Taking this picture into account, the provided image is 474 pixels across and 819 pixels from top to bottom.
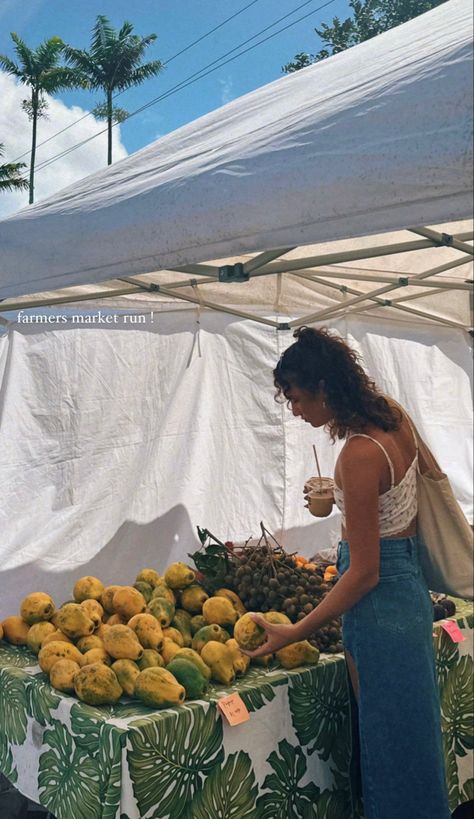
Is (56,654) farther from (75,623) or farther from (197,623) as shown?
(197,623)

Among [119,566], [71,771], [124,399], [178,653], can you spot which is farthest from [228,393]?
[71,771]

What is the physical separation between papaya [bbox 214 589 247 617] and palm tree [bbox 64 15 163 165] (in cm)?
2756

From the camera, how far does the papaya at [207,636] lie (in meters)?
2.40

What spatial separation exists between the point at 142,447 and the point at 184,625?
1.55 m

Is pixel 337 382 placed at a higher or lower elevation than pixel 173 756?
higher

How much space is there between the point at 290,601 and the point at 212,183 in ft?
4.55

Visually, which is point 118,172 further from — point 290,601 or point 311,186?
point 290,601

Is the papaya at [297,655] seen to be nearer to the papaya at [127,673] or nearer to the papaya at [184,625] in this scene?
the papaya at [184,625]

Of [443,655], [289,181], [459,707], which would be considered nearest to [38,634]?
[443,655]

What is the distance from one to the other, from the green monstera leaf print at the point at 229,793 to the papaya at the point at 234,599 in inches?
20.1

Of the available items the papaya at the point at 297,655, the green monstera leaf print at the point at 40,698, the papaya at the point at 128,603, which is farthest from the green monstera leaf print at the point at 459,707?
the green monstera leaf print at the point at 40,698

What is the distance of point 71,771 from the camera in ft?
6.93

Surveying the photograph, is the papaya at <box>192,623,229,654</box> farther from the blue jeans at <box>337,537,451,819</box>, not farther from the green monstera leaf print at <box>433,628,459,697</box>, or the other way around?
the green monstera leaf print at <box>433,628,459,697</box>

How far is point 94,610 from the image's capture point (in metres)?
2.50
